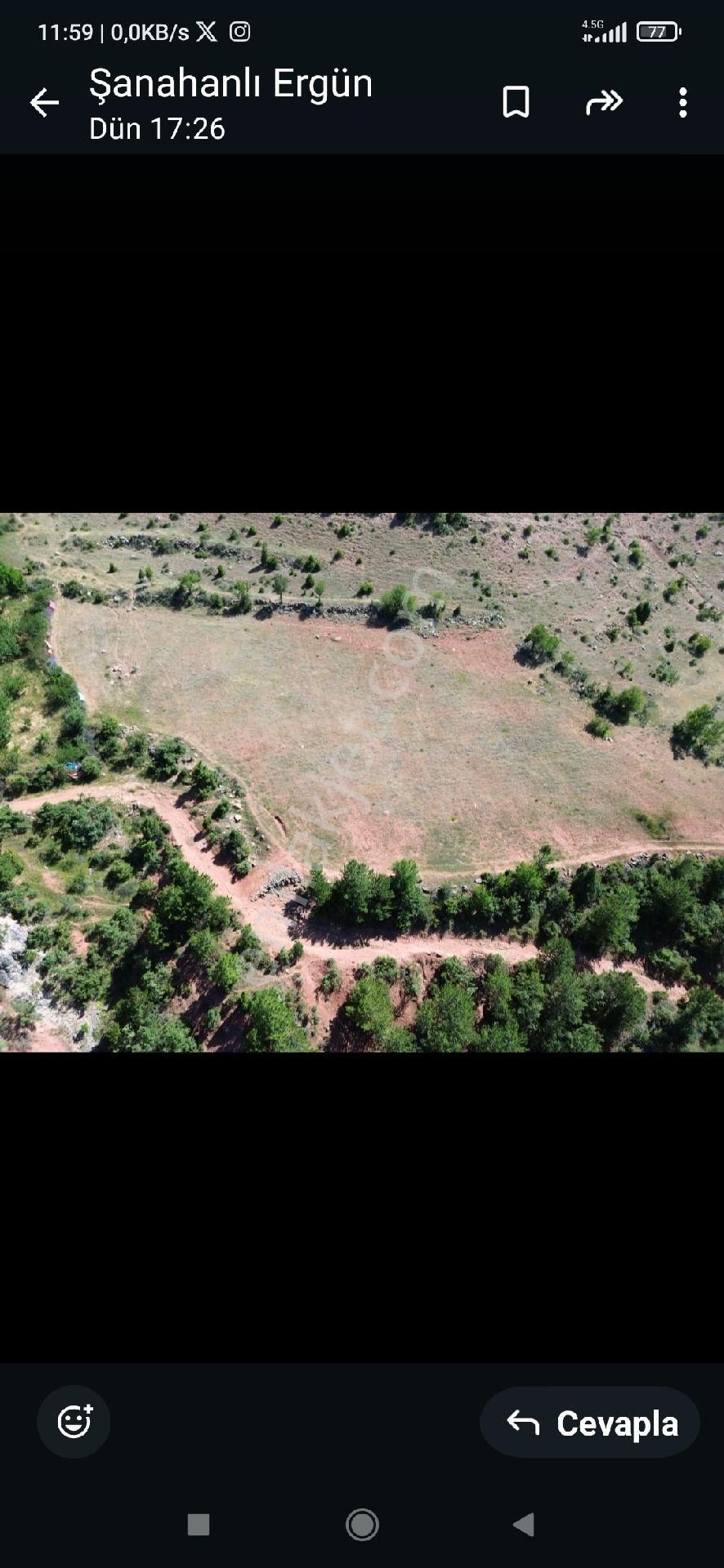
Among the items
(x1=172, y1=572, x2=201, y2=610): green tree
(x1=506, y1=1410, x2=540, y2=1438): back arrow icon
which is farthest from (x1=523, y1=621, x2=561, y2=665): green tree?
(x1=506, y1=1410, x2=540, y2=1438): back arrow icon

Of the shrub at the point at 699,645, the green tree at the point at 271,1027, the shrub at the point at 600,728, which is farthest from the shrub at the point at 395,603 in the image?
the green tree at the point at 271,1027

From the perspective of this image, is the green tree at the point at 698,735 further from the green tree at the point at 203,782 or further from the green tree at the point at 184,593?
the green tree at the point at 184,593

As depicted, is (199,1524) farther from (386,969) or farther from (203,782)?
(203,782)

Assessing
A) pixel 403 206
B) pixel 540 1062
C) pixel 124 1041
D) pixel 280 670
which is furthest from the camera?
pixel 280 670

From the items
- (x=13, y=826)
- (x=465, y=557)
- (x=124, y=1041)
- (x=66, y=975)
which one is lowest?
(x=124, y=1041)

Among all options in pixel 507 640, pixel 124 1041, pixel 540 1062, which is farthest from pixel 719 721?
pixel 540 1062

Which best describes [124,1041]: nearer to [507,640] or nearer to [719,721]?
[507,640]

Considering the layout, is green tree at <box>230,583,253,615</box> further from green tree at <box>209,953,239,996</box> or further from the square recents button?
the square recents button
